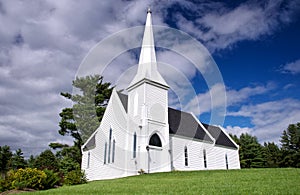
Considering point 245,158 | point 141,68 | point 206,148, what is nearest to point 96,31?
point 141,68

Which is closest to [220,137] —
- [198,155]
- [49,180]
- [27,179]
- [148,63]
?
[198,155]

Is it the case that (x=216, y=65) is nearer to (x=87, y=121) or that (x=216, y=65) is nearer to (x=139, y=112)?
(x=139, y=112)

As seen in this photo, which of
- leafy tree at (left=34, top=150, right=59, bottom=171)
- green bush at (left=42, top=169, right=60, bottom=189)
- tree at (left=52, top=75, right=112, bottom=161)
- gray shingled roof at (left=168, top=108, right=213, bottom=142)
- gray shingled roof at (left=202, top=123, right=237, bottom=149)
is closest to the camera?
green bush at (left=42, top=169, right=60, bottom=189)

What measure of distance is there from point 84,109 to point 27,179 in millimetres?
22065

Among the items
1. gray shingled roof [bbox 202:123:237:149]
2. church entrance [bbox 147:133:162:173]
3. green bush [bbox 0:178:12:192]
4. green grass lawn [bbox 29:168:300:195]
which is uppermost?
gray shingled roof [bbox 202:123:237:149]

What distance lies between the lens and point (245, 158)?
2074 inches

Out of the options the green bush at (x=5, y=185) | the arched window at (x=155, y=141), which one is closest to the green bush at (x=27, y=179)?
the green bush at (x=5, y=185)

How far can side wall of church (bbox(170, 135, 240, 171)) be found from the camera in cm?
2281

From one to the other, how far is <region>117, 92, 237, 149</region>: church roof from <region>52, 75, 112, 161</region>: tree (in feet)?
38.7

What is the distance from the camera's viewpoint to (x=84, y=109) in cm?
3497

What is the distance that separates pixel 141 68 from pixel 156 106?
4000 mm

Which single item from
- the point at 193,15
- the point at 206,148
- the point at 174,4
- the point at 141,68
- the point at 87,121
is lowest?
the point at 206,148

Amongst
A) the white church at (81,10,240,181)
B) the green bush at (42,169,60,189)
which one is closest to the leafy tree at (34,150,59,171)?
the white church at (81,10,240,181)

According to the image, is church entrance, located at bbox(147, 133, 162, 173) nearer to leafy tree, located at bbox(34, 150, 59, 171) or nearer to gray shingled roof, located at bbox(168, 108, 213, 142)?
gray shingled roof, located at bbox(168, 108, 213, 142)
